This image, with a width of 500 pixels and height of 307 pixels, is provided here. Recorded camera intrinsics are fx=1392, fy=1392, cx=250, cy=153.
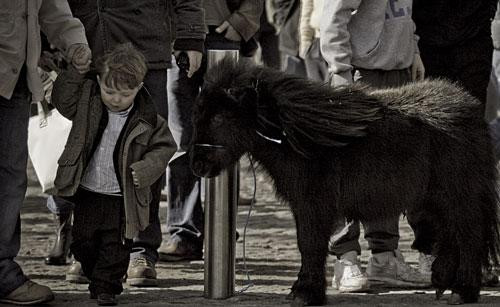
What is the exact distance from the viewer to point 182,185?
9008 mm

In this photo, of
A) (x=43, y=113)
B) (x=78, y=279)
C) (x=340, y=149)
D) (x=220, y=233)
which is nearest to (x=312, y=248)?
(x=340, y=149)

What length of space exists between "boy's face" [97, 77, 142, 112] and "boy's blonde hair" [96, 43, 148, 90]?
0.07 feet

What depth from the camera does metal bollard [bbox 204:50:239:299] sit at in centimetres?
745

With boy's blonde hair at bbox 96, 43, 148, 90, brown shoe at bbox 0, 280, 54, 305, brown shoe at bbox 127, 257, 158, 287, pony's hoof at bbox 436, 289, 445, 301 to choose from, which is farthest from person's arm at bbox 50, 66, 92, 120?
pony's hoof at bbox 436, 289, 445, 301

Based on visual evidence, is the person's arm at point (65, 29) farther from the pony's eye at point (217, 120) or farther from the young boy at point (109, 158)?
the pony's eye at point (217, 120)

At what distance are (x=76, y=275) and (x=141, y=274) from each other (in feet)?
1.37

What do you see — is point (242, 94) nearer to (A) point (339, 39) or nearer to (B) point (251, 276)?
(A) point (339, 39)

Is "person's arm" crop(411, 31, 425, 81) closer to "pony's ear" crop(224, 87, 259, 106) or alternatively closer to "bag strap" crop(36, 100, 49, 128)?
"pony's ear" crop(224, 87, 259, 106)

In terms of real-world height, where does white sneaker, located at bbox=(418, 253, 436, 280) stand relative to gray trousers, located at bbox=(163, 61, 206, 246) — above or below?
below

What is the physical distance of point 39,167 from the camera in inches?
307

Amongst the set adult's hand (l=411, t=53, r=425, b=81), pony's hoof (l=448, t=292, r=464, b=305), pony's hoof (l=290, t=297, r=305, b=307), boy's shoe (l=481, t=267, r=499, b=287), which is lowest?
pony's hoof (l=290, t=297, r=305, b=307)

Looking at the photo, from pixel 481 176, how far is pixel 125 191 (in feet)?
6.07

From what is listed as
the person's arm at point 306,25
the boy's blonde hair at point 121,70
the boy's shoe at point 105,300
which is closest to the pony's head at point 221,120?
the boy's blonde hair at point 121,70

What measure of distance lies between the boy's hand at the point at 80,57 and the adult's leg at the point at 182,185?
1674mm
